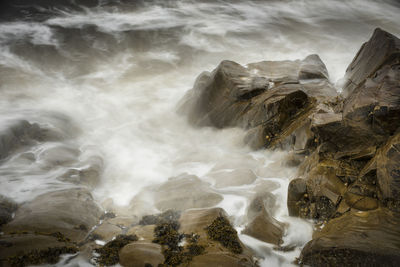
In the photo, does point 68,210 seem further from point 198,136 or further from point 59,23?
point 59,23

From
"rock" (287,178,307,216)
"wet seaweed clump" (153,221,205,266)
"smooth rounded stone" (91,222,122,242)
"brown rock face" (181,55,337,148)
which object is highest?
"brown rock face" (181,55,337,148)

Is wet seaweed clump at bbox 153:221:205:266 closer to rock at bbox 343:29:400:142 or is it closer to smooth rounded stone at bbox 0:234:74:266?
smooth rounded stone at bbox 0:234:74:266

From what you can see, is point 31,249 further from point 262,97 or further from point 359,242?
point 262,97

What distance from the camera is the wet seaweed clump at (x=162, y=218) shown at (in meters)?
6.19

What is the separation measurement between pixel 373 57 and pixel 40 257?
25.4 ft

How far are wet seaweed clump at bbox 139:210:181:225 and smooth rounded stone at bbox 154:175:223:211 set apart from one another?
0.33m

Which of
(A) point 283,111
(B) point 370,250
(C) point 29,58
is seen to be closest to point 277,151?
(A) point 283,111

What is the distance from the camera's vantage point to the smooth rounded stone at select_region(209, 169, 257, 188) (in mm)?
7598

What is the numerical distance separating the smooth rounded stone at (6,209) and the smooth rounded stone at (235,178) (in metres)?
4.29

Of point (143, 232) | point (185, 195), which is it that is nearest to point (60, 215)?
point (143, 232)

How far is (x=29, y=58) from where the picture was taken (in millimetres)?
16094

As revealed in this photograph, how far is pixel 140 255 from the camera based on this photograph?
5070 millimetres

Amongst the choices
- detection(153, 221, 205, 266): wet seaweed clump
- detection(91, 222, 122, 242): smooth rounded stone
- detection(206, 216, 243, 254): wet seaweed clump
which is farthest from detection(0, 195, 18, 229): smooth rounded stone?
detection(206, 216, 243, 254): wet seaweed clump

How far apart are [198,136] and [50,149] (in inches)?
172
